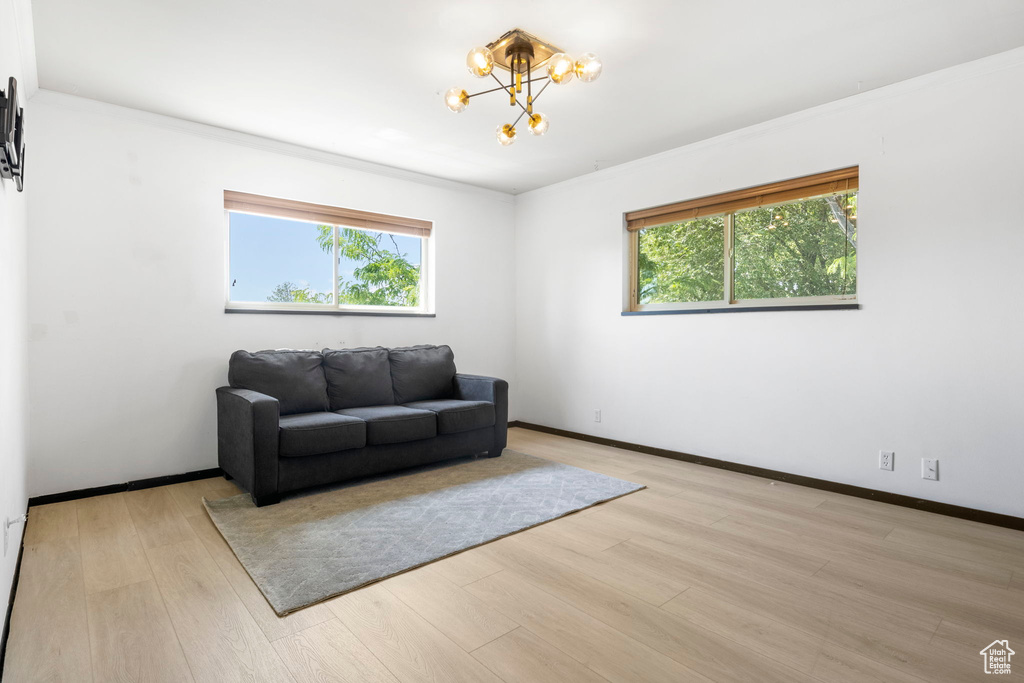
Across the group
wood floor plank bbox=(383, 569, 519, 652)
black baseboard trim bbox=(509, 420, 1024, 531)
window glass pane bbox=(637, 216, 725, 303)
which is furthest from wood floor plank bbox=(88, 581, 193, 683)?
window glass pane bbox=(637, 216, 725, 303)

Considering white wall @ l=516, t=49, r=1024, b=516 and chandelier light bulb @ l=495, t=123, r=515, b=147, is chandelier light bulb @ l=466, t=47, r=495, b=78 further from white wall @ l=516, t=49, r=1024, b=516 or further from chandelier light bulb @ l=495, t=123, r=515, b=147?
white wall @ l=516, t=49, r=1024, b=516

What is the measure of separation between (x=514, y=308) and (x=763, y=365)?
2.68 metres

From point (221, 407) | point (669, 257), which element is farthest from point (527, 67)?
point (221, 407)

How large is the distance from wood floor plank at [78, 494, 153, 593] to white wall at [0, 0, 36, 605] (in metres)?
0.28

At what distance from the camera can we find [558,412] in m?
5.19

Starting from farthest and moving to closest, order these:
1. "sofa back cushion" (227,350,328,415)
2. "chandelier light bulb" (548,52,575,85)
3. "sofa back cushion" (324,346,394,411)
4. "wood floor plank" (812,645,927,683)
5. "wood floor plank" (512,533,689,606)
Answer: "sofa back cushion" (324,346,394,411), "sofa back cushion" (227,350,328,415), "chandelier light bulb" (548,52,575,85), "wood floor plank" (512,533,689,606), "wood floor plank" (812,645,927,683)

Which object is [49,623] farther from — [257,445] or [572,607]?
[572,607]

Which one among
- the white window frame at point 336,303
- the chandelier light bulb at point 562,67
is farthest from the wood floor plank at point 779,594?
the white window frame at point 336,303

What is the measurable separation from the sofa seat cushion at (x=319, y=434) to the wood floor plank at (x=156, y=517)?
24.4 inches

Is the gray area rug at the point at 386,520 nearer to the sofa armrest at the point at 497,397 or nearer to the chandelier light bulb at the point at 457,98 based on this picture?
the sofa armrest at the point at 497,397

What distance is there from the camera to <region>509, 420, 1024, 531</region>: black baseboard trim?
2.77 m

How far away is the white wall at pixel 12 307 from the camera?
1.82 m

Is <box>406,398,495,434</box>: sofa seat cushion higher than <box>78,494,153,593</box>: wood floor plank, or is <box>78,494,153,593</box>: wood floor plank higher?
<box>406,398,495,434</box>: sofa seat cushion

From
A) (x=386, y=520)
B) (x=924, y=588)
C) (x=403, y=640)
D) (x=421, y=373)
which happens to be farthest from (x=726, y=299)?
(x=403, y=640)
